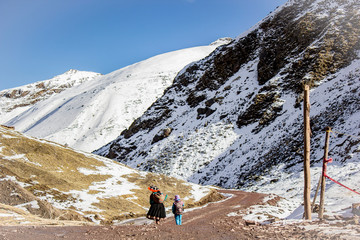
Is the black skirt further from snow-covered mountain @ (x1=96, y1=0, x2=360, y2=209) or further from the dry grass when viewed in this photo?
snow-covered mountain @ (x1=96, y1=0, x2=360, y2=209)

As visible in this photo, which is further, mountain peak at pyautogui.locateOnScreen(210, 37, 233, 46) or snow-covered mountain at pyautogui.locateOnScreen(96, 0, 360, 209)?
mountain peak at pyautogui.locateOnScreen(210, 37, 233, 46)

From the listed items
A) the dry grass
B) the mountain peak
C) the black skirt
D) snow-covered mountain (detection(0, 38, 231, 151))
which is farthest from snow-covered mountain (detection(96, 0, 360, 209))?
the mountain peak

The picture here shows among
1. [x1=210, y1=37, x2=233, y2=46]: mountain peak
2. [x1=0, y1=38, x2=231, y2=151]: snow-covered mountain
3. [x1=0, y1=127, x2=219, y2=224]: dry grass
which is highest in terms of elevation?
[x1=210, y1=37, x2=233, y2=46]: mountain peak

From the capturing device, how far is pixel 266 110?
149 ft

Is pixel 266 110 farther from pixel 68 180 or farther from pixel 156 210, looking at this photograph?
pixel 156 210

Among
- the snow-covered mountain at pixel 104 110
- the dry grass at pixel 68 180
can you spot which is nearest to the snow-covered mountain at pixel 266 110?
the dry grass at pixel 68 180

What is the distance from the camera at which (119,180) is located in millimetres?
26344

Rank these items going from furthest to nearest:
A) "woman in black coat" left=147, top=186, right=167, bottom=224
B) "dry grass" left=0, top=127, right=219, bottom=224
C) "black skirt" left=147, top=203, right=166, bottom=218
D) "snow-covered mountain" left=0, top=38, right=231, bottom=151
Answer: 1. "snow-covered mountain" left=0, top=38, right=231, bottom=151
2. "dry grass" left=0, top=127, right=219, bottom=224
3. "black skirt" left=147, top=203, right=166, bottom=218
4. "woman in black coat" left=147, top=186, right=167, bottom=224

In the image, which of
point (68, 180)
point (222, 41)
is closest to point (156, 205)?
point (68, 180)

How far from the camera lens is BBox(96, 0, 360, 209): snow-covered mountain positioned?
31534 millimetres

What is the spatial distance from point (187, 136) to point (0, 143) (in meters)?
33.9

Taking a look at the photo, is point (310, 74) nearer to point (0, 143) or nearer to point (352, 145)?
point (352, 145)

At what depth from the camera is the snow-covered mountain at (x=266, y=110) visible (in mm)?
31534

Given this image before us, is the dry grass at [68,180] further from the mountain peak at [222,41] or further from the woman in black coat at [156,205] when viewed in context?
→ the mountain peak at [222,41]
